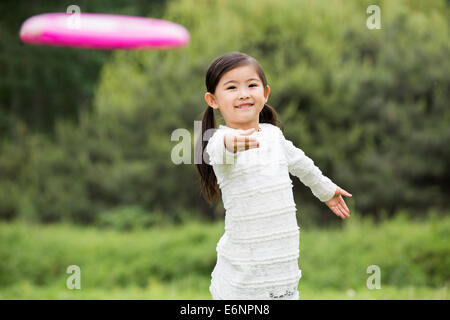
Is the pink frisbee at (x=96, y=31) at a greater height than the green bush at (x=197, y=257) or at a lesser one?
greater

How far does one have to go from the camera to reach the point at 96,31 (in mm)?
6285

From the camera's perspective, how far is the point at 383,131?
10719mm

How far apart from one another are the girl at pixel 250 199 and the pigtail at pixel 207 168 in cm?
10

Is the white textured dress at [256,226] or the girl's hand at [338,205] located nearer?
the white textured dress at [256,226]

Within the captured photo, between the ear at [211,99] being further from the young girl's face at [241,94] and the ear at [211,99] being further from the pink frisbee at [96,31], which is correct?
the pink frisbee at [96,31]

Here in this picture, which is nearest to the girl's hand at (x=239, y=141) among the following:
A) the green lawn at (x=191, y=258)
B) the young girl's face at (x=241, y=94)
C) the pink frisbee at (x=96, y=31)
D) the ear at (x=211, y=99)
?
the young girl's face at (x=241, y=94)

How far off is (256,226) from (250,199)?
0.11 m

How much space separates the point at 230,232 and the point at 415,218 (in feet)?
29.1

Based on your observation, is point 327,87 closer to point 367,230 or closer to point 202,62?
point 202,62

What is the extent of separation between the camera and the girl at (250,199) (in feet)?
6.93

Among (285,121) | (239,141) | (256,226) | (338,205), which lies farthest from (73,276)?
(239,141)
